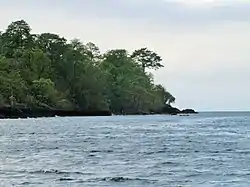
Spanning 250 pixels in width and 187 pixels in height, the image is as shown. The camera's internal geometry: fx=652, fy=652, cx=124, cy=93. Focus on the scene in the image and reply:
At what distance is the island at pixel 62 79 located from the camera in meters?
140

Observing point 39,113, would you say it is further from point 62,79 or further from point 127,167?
point 127,167

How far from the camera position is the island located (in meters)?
140

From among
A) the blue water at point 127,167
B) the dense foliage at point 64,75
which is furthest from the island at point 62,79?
the blue water at point 127,167

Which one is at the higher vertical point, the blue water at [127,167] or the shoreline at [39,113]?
the shoreline at [39,113]

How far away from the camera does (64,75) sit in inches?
6329

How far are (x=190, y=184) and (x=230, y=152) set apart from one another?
17405 millimetres

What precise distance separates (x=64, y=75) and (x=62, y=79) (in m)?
1.65

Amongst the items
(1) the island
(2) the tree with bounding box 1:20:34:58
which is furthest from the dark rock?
(2) the tree with bounding box 1:20:34:58

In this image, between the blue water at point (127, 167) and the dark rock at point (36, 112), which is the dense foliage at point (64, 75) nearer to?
the dark rock at point (36, 112)

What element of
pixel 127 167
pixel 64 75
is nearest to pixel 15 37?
pixel 64 75

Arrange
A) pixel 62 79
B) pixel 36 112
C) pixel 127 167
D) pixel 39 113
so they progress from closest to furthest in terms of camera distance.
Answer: pixel 127 167
pixel 36 112
pixel 39 113
pixel 62 79

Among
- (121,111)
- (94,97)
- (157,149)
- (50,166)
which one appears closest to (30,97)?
(94,97)

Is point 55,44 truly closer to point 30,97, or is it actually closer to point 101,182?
point 30,97

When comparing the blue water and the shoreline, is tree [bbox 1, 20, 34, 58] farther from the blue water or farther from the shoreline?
the blue water
